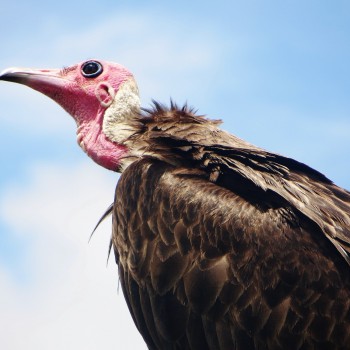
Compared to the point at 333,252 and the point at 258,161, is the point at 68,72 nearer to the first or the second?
the point at 258,161

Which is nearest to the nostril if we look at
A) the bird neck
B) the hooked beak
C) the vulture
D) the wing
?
the bird neck

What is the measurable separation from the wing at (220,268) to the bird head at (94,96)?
4.44ft

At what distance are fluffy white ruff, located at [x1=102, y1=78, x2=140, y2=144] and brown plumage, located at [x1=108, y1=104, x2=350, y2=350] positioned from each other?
35.6 inches

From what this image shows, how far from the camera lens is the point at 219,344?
1109 cm

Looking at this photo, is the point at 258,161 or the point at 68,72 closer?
the point at 258,161

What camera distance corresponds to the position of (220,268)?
11.0 metres

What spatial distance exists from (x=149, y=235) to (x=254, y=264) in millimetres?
1188

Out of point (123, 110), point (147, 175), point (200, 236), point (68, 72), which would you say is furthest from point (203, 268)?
point (68, 72)

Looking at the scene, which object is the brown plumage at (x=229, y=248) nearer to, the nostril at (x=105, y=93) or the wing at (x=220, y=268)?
the wing at (x=220, y=268)

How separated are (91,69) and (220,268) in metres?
3.84

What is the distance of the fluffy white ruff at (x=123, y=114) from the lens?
42.0 ft

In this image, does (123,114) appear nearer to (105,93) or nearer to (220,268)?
(105,93)

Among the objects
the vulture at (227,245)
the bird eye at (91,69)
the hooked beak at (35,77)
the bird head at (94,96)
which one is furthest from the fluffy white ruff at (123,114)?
the hooked beak at (35,77)

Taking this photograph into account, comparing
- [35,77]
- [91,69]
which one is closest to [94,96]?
[91,69]
